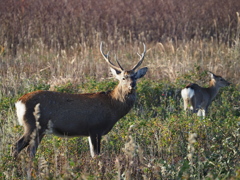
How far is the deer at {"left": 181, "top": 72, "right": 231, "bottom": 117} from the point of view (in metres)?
9.43

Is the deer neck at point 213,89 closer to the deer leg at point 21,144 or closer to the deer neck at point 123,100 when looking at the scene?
the deer neck at point 123,100

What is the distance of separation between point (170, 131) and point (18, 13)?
1033cm

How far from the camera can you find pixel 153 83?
977cm

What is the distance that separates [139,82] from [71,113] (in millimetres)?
4011

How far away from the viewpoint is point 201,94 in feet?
32.6

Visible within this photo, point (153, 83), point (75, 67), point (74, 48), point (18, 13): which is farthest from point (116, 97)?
point (18, 13)

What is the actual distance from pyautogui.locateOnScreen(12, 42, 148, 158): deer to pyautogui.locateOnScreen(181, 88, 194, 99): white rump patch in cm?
282

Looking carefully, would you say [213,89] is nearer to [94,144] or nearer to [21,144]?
[94,144]

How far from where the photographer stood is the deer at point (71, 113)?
5613 millimetres

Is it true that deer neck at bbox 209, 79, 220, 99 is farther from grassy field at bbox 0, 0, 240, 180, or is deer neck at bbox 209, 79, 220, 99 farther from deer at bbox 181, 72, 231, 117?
grassy field at bbox 0, 0, 240, 180

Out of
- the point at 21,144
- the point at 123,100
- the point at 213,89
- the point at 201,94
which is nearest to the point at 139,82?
the point at 201,94

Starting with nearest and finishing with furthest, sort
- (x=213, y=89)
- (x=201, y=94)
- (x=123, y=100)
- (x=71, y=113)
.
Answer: (x=71, y=113)
(x=123, y=100)
(x=201, y=94)
(x=213, y=89)

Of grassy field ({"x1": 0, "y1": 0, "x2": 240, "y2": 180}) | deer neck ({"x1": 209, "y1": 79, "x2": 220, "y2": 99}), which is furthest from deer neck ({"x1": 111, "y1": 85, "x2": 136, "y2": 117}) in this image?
deer neck ({"x1": 209, "y1": 79, "x2": 220, "y2": 99})

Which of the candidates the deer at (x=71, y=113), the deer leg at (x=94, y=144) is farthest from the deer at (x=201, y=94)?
the deer leg at (x=94, y=144)
